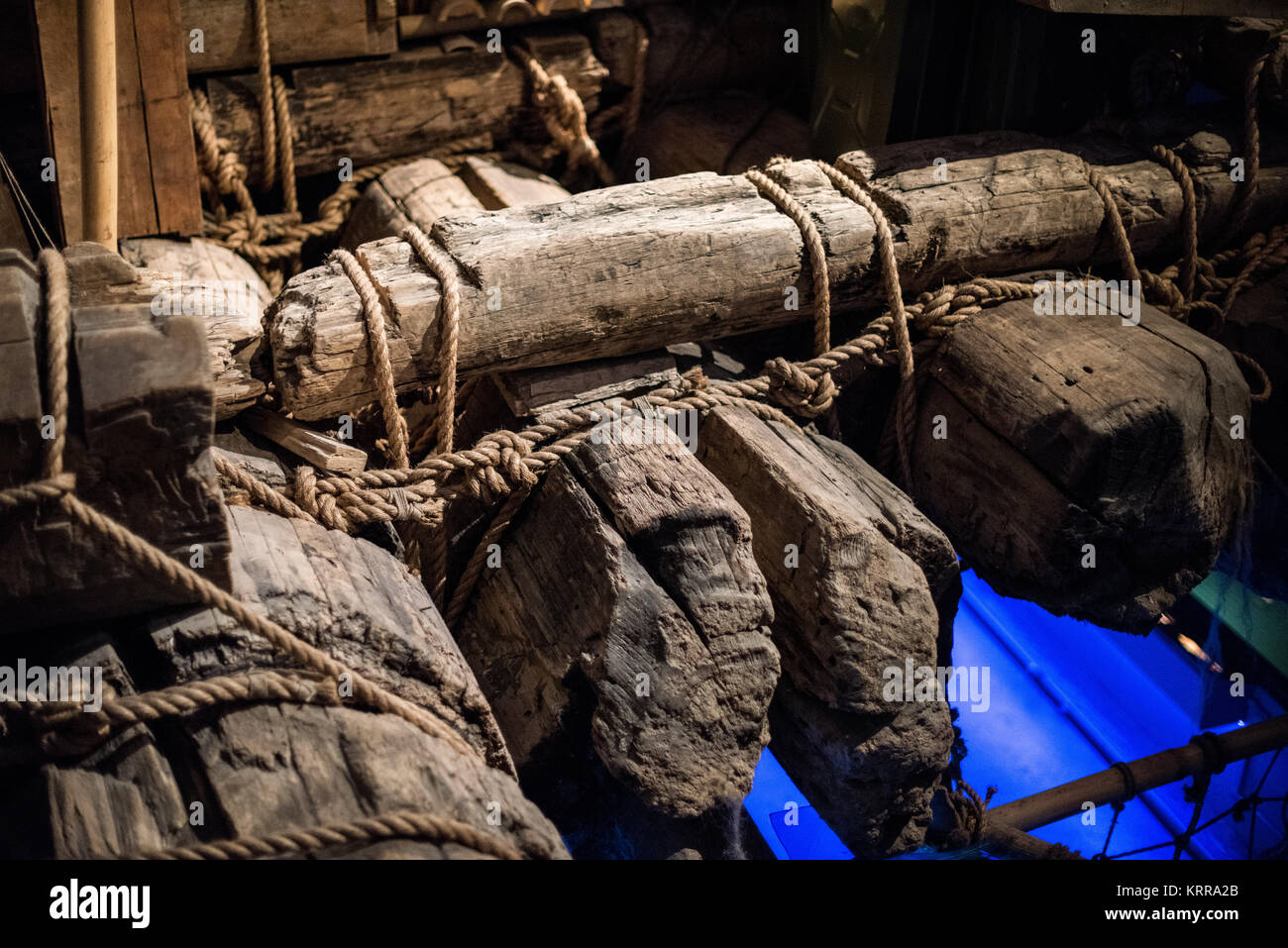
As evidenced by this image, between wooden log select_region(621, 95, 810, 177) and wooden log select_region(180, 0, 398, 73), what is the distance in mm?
1171

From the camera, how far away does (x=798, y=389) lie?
9.84ft

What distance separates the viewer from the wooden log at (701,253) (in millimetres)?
2658

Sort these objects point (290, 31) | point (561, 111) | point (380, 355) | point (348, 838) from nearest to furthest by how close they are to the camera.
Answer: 1. point (348, 838)
2. point (380, 355)
3. point (290, 31)
4. point (561, 111)

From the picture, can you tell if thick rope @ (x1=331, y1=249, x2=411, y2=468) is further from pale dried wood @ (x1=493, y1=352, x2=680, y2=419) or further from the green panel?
→ the green panel

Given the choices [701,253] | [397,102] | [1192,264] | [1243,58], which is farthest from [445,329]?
[1243,58]

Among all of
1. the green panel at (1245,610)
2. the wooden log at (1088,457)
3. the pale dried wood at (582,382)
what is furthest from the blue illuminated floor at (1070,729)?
the pale dried wood at (582,382)

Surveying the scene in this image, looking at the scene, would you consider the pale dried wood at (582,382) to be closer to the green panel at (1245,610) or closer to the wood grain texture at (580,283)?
the wood grain texture at (580,283)

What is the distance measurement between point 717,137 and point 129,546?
3353mm

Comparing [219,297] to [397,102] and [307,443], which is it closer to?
[307,443]

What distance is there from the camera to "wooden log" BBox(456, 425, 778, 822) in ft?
7.30

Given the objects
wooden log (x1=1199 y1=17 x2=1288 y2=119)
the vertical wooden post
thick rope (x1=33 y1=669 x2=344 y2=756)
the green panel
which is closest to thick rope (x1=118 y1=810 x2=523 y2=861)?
thick rope (x1=33 y1=669 x2=344 y2=756)

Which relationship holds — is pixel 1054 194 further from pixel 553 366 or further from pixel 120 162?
pixel 120 162

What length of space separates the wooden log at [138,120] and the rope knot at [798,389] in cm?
194
